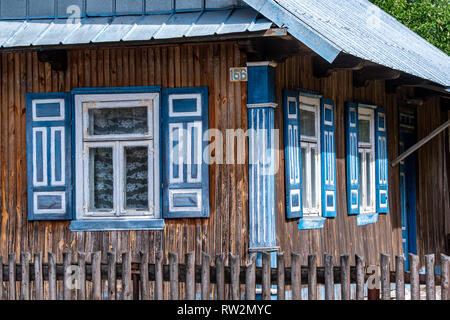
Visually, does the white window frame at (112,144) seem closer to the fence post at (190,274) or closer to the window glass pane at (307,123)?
the window glass pane at (307,123)

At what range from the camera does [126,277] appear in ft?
29.3

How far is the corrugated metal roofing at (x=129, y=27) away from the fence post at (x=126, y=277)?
277 cm

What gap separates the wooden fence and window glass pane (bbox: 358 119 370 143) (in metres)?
5.20

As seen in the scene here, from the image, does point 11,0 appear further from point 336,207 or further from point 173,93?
point 336,207

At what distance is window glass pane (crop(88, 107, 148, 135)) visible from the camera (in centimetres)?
1123

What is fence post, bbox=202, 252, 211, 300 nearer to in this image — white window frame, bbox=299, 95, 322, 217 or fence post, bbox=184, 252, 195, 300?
fence post, bbox=184, 252, 195, 300

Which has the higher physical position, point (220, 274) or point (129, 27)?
point (129, 27)

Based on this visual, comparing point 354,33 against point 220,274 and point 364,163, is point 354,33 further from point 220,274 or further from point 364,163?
point 220,274

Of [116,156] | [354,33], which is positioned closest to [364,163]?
[354,33]

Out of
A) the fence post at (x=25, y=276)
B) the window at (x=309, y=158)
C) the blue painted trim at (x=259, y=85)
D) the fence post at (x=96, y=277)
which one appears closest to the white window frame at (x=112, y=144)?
the blue painted trim at (x=259, y=85)

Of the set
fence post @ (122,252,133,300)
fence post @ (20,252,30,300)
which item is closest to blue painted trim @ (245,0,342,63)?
fence post @ (122,252,133,300)

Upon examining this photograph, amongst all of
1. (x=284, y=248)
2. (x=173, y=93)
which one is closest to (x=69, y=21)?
(x=173, y=93)

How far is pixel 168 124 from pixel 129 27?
1.26m

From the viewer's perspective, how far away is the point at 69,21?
11.3 meters
